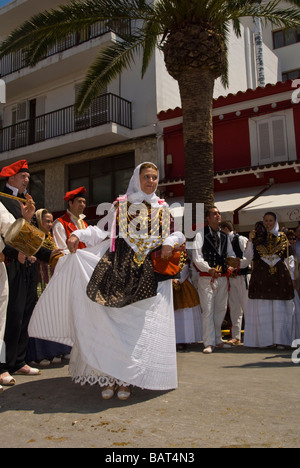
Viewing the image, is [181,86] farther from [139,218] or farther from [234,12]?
[139,218]

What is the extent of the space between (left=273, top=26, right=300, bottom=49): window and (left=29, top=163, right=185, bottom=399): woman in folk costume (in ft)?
76.7

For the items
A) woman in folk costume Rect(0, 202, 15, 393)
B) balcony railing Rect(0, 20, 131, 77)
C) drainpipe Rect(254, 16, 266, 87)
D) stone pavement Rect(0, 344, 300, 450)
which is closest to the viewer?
stone pavement Rect(0, 344, 300, 450)

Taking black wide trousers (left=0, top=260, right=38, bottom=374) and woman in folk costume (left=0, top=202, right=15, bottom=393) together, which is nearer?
woman in folk costume (left=0, top=202, right=15, bottom=393)

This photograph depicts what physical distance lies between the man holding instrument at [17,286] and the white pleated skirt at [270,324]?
3512 millimetres

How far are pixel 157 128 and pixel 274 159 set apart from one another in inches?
174

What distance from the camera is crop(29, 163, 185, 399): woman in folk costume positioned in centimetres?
372

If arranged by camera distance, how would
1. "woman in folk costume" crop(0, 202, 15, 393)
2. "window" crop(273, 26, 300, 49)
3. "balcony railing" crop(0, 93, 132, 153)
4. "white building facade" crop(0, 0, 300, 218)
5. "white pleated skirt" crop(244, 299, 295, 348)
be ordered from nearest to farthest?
"woman in folk costume" crop(0, 202, 15, 393) < "white pleated skirt" crop(244, 299, 295, 348) < "white building facade" crop(0, 0, 300, 218) < "balcony railing" crop(0, 93, 132, 153) < "window" crop(273, 26, 300, 49)

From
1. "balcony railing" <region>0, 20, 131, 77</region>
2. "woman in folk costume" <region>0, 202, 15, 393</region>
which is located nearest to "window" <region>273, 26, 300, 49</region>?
"balcony railing" <region>0, 20, 131, 77</region>

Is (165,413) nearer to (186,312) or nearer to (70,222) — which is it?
(70,222)

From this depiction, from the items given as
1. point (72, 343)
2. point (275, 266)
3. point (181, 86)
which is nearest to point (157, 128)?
point (181, 86)

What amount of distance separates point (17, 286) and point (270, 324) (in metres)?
4.00

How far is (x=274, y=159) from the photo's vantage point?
14.6 meters

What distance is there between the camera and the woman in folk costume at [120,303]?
3723 mm

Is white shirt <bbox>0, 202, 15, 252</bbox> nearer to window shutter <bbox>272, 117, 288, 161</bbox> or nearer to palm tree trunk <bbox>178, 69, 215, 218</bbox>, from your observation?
palm tree trunk <bbox>178, 69, 215, 218</bbox>
